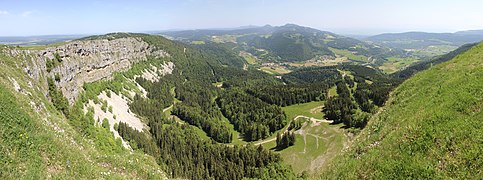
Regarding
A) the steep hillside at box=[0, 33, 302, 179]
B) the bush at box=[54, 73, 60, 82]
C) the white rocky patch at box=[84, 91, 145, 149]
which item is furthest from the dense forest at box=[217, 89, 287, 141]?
the bush at box=[54, 73, 60, 82]

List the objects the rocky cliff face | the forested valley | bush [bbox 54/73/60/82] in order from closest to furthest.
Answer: the rocky cliff face, bush [bbox 54/73/60/82], the forested valley

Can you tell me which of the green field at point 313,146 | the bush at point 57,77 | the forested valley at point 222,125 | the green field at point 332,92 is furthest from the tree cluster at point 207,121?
the green field at point 332,92

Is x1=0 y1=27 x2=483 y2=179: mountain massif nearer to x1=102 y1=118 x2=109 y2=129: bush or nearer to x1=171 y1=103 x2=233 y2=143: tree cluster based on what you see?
x1=102 y1=118 x2=109 y2=129: bush

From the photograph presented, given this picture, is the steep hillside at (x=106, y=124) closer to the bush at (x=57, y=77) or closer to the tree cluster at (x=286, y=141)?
the bush at (x=57, y=77)

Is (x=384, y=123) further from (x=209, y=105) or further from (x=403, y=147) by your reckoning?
(x=209, y=105)

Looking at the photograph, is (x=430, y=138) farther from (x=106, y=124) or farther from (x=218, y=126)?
(x=218, y=126)

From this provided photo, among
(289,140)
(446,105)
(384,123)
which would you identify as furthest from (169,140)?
(446,105)
